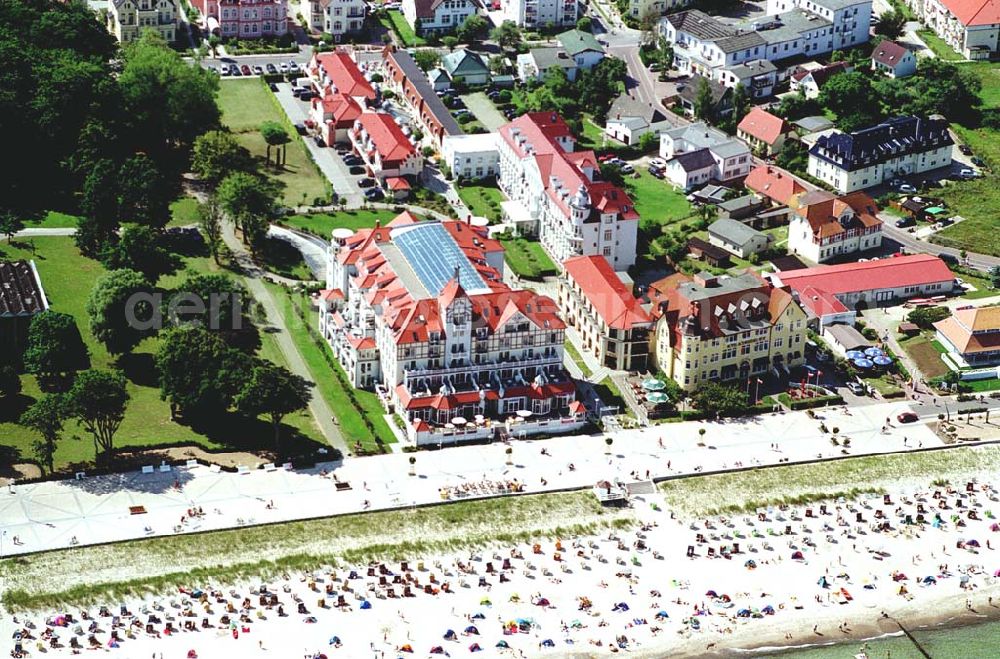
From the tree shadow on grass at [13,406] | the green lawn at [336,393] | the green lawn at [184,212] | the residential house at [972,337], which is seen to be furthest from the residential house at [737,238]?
the tree shadow on grass at [13,406]

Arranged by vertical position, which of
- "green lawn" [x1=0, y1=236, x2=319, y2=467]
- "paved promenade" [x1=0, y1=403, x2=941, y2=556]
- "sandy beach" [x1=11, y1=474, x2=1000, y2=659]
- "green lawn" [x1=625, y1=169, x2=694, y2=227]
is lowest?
"sandy beach" [x1=11, y1=474, x2=1000, y2=659]

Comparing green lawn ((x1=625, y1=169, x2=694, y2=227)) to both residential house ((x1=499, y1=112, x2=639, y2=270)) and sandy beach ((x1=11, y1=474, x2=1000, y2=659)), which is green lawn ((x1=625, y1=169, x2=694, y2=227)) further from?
sandy beach ((x1=11, y1=474, x2=1000, y2=659))

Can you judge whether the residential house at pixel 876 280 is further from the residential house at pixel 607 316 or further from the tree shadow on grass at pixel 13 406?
the tree shadow on grass at pixel 13 406

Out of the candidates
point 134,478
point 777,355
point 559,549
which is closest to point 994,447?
point 777,355

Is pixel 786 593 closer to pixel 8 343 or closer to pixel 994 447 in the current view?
pixel 994 447

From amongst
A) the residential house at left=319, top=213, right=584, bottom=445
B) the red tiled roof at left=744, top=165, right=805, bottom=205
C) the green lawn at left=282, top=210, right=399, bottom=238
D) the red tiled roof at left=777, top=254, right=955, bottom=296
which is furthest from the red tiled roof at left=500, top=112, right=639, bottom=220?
the residential house at left=319, top=213, right=584, bottom=445
